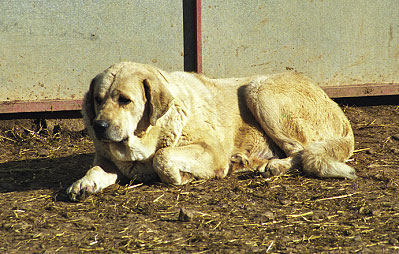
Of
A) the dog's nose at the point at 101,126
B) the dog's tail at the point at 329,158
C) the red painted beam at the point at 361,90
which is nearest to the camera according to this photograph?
the dog's nose at the point at 101,126

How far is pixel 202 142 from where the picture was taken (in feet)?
17.1

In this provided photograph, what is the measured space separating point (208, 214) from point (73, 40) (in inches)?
147

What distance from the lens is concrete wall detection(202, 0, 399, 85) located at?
7387 mm

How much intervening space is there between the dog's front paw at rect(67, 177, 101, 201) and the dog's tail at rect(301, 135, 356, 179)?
206 cm

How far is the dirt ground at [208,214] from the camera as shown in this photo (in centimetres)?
362

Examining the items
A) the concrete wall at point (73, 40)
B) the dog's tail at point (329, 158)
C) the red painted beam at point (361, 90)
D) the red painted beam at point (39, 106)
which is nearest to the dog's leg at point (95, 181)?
the dog's tail at point (329, 158)

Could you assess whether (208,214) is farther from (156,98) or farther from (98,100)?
(98,100)

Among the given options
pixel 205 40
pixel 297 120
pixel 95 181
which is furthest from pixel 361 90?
pixel 95 181

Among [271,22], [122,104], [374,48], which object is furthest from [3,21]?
[374,48]

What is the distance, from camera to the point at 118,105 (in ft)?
15.3

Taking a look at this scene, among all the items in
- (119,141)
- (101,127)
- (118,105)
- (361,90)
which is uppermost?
(118,105)

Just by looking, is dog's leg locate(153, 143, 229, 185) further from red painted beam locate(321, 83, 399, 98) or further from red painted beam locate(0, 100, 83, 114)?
red painted beam locate(321, 83, 399, 98)

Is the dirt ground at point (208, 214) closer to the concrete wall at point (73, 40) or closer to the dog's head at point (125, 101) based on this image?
the dog's head at point (125, 101)

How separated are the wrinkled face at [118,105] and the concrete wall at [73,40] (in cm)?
230
